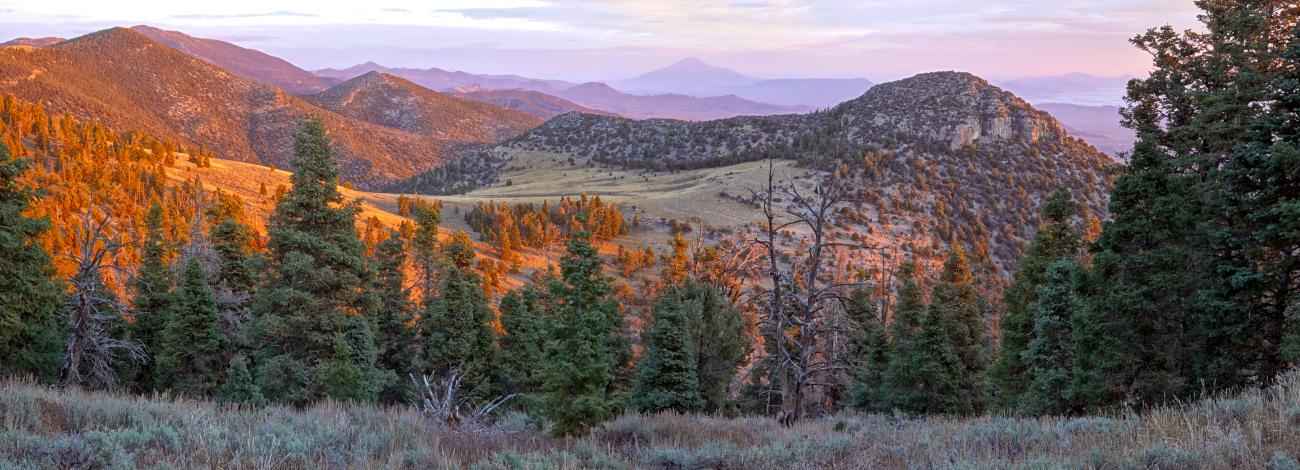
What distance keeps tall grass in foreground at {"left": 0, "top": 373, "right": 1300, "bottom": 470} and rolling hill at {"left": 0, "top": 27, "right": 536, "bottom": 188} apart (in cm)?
13539

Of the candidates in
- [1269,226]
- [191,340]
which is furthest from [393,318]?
[1269,226]

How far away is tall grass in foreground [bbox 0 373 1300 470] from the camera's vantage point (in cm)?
554

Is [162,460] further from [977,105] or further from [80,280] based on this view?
[977,105]

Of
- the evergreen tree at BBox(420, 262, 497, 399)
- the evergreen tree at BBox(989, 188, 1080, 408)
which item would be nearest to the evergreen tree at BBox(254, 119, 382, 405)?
the evergreen tree at BBox(420, 262, 497, 399)

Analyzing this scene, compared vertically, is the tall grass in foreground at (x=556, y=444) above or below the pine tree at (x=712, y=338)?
above

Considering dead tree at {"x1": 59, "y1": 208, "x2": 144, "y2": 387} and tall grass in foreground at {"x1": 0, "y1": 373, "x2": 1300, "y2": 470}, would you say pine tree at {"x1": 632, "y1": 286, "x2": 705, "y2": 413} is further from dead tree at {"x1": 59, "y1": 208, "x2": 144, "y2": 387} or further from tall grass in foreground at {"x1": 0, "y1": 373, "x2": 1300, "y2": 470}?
dead tree at {"x1": 59, "y1": 208, "x2": 144, "y2": 387}

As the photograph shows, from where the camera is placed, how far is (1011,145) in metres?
95.7

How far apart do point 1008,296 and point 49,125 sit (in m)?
88.9

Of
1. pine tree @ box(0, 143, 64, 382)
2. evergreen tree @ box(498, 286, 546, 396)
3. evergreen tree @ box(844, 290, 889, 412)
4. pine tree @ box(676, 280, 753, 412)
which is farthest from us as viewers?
evergreen tree @ box(844, 290, 889, 412)

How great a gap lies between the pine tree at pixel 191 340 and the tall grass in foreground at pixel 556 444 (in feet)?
43.0

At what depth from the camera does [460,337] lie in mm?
24781

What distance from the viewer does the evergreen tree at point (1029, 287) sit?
70.6ft

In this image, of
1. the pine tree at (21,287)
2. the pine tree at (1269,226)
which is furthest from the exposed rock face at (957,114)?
the pine tree at (21,287)

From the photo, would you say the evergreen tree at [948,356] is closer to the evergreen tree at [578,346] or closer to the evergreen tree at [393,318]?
the evergreen tree at [578,346]
